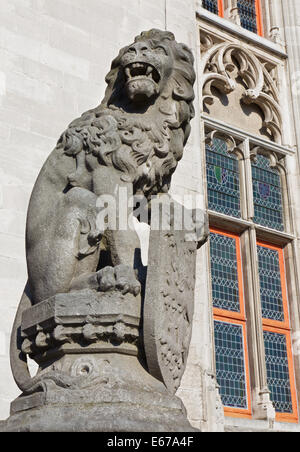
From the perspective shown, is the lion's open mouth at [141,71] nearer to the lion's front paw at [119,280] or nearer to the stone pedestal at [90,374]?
the lion's front paw at [119,280]

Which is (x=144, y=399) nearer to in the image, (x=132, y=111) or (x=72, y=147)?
(x=72, y=147)

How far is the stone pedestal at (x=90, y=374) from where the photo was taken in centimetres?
360

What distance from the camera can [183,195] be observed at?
933 cm

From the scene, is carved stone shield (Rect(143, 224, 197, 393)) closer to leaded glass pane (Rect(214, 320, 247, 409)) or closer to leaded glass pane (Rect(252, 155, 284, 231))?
leaded glass pane (Rect(214, 320, 247, 409))

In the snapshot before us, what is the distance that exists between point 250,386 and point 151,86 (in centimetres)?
577

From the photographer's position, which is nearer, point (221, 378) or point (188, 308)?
point (188, 308)

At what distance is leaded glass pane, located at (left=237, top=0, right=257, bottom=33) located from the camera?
479 inches

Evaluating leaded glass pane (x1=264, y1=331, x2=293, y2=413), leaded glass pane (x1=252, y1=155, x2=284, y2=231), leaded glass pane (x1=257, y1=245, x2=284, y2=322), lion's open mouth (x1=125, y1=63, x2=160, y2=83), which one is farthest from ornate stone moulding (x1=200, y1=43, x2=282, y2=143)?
lion's open mouth (x1=125, y1=63, x2=160, y2=83)

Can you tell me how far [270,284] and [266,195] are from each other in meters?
1.37

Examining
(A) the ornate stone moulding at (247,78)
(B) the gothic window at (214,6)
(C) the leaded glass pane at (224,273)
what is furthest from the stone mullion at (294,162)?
(B) the gothic window at (214,6)

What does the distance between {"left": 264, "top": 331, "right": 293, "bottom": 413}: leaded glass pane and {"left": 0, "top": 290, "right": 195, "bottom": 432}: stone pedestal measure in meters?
6.05

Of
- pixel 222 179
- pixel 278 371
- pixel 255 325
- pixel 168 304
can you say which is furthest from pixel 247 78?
pixel 168 304
